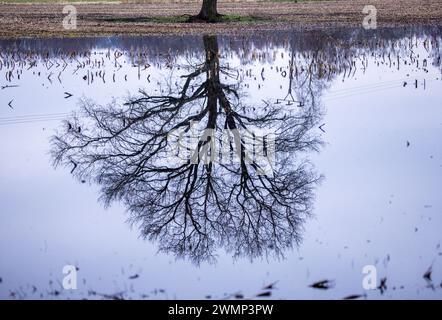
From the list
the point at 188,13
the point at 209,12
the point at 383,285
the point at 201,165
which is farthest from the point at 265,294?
the point at 188,13

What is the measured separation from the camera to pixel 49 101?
15.3 m

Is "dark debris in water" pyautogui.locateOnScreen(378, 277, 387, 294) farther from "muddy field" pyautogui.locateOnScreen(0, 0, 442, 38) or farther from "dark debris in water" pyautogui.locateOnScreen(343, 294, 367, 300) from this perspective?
"muddy field" pyautogui.locateOnScreen(0, 0, 442, 38)

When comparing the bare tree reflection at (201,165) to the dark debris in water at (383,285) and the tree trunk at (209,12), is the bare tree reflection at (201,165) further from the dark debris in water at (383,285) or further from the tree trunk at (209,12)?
the tree trunk at (209,12)

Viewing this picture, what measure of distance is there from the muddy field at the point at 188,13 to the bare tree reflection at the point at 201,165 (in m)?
14.2

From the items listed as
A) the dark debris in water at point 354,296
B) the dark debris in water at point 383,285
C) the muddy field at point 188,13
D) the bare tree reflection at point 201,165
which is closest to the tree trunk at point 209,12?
the muddy field at point 188,13

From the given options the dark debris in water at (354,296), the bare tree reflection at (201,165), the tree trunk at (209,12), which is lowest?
the dark debris in water at (354,296)

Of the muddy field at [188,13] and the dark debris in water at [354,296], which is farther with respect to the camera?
the muddy field at [188,13]

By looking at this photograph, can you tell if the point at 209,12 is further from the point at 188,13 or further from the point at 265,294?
the point at 265,294

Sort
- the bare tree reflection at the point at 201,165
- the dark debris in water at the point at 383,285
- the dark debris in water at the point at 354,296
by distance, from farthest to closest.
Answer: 1. the bare tree reflection at the point at 201,165
2. the dark debris in water at the point at 383,285
3. the dark debris in water at the point at 354,296

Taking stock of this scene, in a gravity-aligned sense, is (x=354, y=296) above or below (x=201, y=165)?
below

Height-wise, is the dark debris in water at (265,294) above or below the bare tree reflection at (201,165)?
below

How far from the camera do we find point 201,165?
34.8 feet

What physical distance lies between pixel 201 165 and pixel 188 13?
1080 inches

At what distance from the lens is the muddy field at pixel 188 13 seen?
95.2 ft
